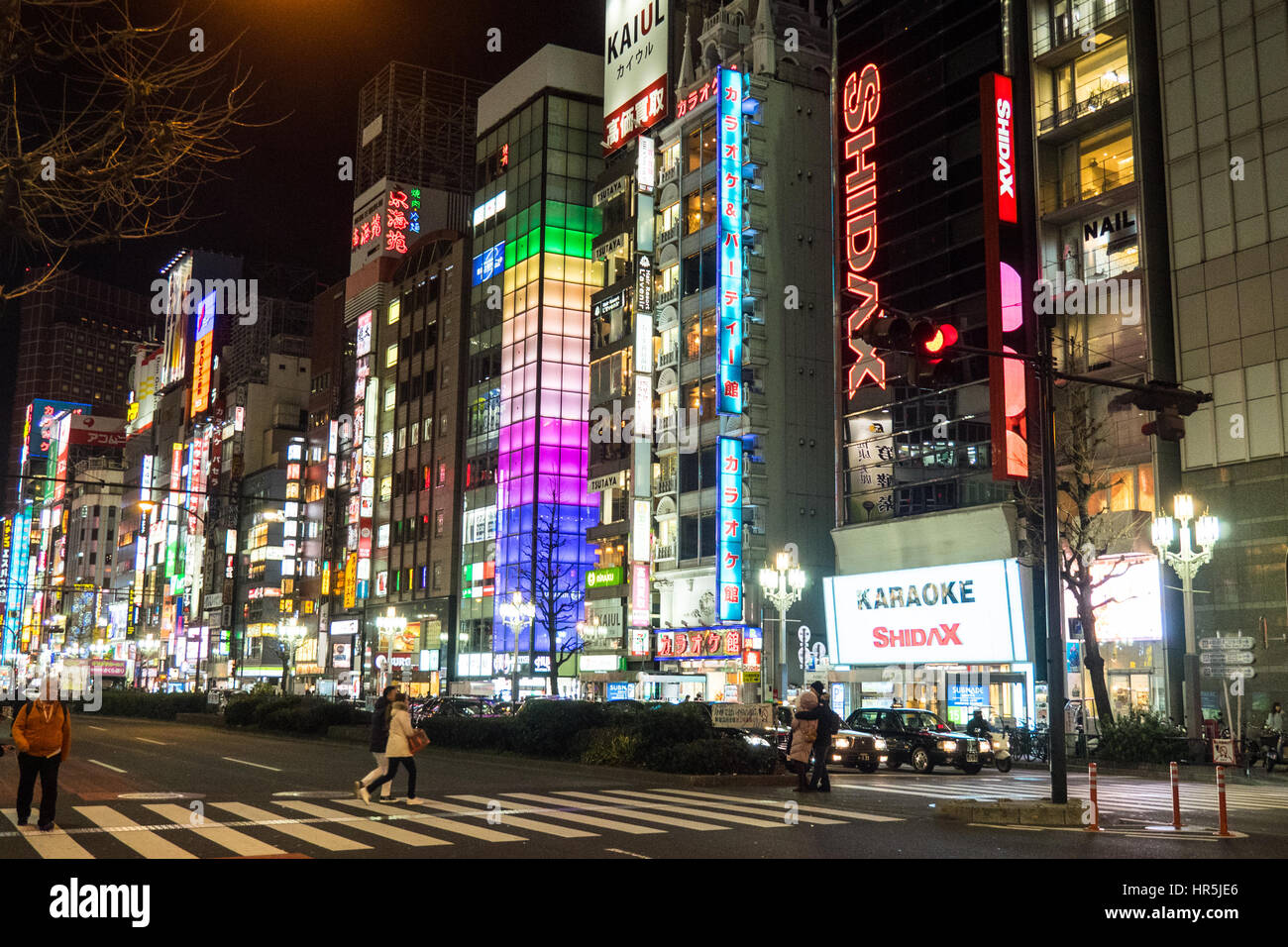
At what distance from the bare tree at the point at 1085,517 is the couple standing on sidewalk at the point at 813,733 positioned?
46.8 feet

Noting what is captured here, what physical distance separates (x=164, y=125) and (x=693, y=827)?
33.5 ft

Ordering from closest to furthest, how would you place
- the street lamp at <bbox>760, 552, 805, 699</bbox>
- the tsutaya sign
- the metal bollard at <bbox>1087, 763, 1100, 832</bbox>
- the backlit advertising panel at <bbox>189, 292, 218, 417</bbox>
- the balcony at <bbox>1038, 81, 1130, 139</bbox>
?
the metal bollard at <bbox>1087, 763, 1100, 832</bbox>
the balcony at <bbox>1038, 81, 1130, 139</bbox>
the tsutaya sign
the street lamp at <bbox>760, 552, 805, 699</bbox>
the backlit advertising panel at <bbox>189, 292, 218, 417</bbox>

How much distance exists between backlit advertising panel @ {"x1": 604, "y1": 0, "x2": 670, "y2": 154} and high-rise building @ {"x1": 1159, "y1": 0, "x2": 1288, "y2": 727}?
35.1 meters

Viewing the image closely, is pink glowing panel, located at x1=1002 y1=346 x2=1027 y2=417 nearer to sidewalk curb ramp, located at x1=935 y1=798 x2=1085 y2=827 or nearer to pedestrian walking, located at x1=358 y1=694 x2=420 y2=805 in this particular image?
sidewalk curb ramp, located at x1=935 y1=798 x2=1085 y2=827

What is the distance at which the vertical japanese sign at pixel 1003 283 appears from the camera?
139ft

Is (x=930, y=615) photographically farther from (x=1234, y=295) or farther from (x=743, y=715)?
(x=743, y=715)

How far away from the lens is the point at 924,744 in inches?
1248

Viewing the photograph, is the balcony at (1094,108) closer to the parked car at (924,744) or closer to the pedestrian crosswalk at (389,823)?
the parked car at (924,744)

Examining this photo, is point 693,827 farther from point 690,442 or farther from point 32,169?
point 690,442

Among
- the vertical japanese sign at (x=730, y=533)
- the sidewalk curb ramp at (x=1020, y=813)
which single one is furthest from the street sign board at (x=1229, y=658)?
the vertical japanese sign at (x=730, y=533)

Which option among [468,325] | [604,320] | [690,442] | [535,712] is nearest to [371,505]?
[468,325]

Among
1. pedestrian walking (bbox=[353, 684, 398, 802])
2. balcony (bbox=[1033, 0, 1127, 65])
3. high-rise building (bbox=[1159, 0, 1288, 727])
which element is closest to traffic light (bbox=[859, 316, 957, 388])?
pedestrian walking (bbox=[353, 684, 398, 802])

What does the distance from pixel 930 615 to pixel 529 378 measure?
41.3m

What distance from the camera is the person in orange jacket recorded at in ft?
47.3
